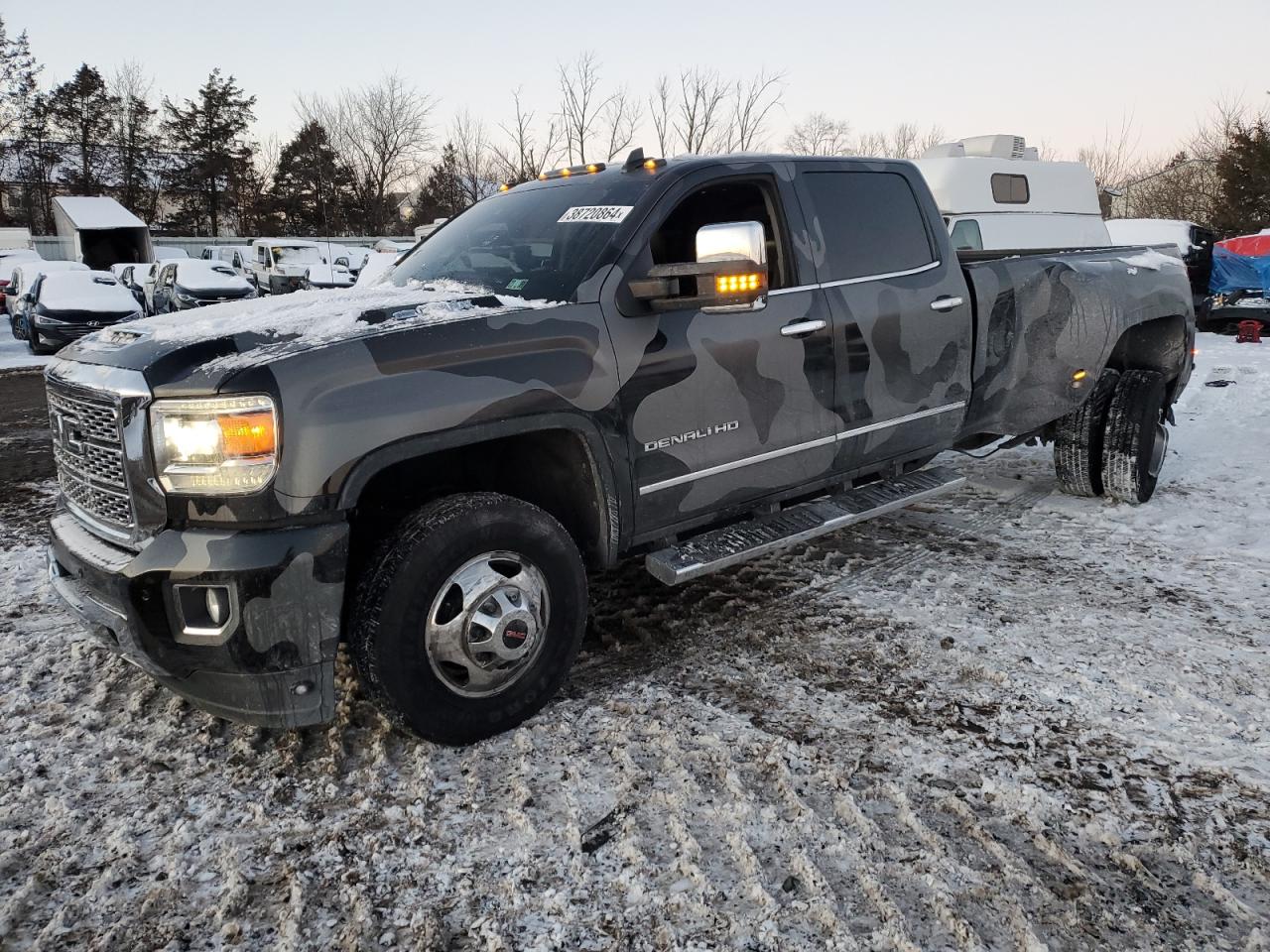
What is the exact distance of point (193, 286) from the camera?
1917 centimetres

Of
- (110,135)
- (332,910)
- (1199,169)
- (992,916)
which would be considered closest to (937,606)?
(992,916)

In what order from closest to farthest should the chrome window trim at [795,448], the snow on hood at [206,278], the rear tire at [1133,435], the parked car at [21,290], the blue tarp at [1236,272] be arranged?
the chrome window trim at [795,448]
the rear tire at [1133,435]
the blue tarp at [1236,272]
the parked car at [21,290]
the snow on hood at [206,278]

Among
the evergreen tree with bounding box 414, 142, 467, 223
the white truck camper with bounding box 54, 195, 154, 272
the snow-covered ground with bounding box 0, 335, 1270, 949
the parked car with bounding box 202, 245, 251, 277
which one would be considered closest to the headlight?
the snow-covered ground with bounding box 0, 335, 1270, 949

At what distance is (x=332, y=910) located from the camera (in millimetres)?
2281

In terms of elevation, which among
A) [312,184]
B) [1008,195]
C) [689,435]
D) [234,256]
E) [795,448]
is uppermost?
[312,184]

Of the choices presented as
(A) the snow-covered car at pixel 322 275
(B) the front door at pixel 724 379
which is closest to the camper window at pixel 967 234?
(B) the front door at pixel 724 379

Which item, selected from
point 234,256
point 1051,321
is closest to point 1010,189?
point 1051,321

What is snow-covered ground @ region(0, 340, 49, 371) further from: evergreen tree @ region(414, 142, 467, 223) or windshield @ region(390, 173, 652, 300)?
evergreen tree @ region(414, 142, 467, 223)

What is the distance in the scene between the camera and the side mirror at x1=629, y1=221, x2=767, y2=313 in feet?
9.79

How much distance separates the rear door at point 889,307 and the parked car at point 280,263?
22.2 m

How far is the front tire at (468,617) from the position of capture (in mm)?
2756

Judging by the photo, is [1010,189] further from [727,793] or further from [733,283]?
[727,793]

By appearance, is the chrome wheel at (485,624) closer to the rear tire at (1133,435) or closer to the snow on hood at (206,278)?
the rear tire at (1133,435)

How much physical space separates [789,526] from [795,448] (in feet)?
1.09
